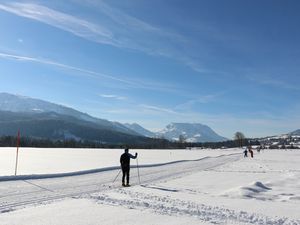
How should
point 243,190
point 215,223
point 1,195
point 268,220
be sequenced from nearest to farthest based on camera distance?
1. point 215,223
2. point 268,220
3. point 1,195
4. point 243,190

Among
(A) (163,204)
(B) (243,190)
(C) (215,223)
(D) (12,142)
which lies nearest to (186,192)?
(B) (243,190)

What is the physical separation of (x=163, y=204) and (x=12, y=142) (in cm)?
13892

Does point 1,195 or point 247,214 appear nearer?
point 247,214

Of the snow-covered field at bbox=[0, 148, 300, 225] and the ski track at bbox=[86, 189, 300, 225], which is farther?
the ski track at bbox=[86, 189, 300, 225]

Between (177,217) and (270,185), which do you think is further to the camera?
(270,185)

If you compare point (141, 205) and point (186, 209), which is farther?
point (141, 205)

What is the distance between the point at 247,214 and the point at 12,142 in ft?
463

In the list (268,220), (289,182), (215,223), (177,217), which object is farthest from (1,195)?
(289,182)

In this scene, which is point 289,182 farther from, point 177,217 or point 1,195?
point 1,195

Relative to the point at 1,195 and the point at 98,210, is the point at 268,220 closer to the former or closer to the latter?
the point at 98,210

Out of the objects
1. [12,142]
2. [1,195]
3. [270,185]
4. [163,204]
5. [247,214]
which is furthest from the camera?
[12,142]

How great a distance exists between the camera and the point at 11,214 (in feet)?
35.3

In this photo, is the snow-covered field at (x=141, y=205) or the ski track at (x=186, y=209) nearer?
the snow-covered field at (x=141, y=205)

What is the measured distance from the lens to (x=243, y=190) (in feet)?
54.5
